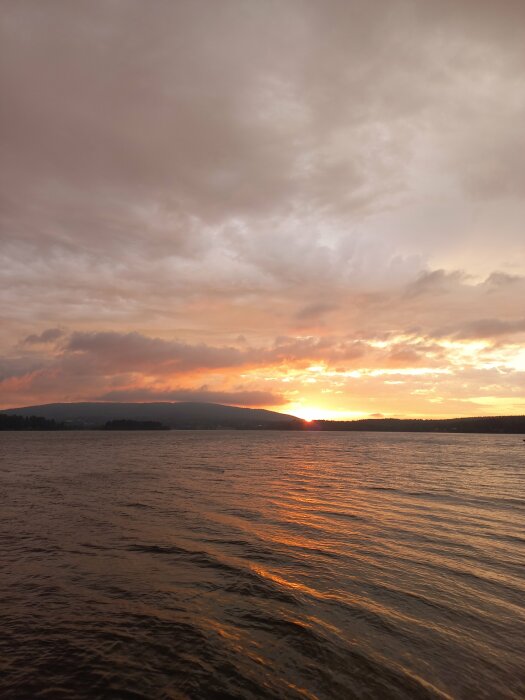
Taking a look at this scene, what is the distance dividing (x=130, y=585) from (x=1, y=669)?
5.92 metres

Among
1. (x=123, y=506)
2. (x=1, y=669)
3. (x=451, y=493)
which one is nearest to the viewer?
(x=1, y=669)

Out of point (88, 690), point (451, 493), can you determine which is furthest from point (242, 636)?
point (451, 493)

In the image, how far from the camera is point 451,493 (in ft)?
137

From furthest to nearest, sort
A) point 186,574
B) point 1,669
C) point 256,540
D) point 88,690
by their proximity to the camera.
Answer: point 256,540
point 186,574
point 1,669
point 88,690

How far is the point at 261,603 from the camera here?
15188mm

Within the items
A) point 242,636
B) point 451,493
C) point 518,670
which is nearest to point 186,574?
point 242,636

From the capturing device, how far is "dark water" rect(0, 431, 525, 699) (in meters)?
10.8

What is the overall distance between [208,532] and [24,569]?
9.62 m

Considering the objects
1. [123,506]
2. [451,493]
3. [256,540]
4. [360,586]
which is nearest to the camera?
[360,586]

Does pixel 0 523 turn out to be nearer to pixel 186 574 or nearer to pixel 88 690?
pixel 186 574

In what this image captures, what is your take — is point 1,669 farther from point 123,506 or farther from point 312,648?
point 123,506

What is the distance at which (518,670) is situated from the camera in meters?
11.3

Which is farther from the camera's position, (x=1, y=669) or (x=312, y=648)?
(x=312, y=648)

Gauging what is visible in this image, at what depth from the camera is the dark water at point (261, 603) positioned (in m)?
10.8
